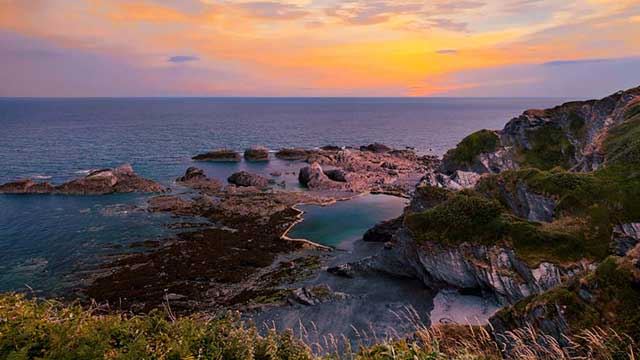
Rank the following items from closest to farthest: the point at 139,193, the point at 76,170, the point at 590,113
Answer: the point at 590,113
the point at 139,193
the point at 76,170

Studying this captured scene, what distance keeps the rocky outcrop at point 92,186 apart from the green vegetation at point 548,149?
55.0 m

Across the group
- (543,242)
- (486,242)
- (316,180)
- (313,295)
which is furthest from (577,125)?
(313,295)

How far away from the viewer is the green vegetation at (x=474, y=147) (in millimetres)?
58000

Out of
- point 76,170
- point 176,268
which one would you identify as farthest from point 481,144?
point 76,170

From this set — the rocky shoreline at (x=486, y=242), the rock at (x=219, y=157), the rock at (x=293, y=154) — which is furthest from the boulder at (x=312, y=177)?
the rock at (x=219, y=157)

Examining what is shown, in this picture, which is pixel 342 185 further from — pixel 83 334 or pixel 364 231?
pixel 83 334

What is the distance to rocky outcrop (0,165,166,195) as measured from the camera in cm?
6569

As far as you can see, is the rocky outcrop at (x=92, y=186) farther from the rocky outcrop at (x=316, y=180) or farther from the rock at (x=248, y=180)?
the rocky outcrop at (x=316, y=180)

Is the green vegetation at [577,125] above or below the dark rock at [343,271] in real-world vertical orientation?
above

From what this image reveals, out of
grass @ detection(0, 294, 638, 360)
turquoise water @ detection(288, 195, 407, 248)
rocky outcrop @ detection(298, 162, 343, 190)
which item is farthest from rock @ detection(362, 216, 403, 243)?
grass @ detection(0, 294, 638, 360)

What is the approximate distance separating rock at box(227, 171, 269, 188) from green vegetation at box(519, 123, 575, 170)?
41071 mm

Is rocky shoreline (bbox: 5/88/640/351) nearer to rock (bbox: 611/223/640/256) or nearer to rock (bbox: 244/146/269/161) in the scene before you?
rock (bbox: 611/223/640/256)

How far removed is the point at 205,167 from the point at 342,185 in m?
34.2

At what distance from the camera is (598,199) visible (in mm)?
28641
